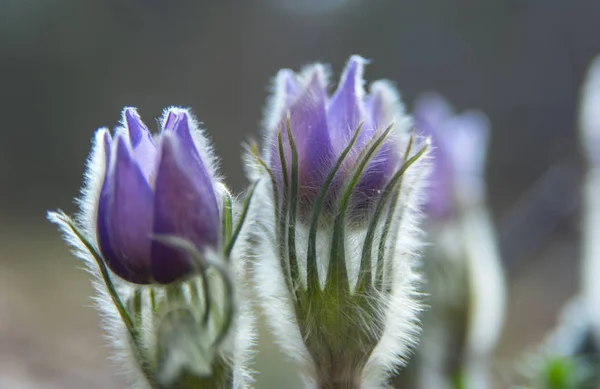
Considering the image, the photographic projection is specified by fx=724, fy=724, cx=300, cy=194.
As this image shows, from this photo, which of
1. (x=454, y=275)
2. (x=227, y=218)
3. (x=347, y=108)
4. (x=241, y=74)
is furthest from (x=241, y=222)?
(x=241, y=74)

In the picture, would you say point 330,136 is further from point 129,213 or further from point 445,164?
point 445,164

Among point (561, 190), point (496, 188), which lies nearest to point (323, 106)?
point (561, 190)

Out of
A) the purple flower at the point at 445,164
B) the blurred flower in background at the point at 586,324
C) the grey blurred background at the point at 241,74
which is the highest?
the grey blurred background at the point at 241,74

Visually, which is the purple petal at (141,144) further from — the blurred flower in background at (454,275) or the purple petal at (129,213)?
the blurred flower in background at (454,275)

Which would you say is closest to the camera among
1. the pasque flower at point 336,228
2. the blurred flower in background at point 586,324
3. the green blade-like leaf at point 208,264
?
the green blade-like leaf at point 208,264

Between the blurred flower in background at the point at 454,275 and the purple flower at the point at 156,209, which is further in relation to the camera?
the blurred flower in background at the point at 454,275

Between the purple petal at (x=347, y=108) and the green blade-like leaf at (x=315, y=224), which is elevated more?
the purple petal at (x=347, y=108)

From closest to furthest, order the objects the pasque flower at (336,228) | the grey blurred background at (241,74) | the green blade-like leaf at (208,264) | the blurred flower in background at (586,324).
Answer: the green blade-like leaf at (208,264), the pasque flower at (336,228), the blurred flower in background at (586,324), the grey blurred background at (241,74)

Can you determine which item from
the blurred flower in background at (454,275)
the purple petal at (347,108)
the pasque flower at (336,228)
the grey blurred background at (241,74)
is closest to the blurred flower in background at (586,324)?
the blurred flower in background at (454,275)
